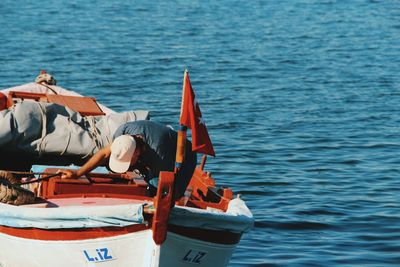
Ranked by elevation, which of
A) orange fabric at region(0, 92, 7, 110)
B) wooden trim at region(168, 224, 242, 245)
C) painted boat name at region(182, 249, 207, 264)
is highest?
orange fabric at region(0, 92, 7, 110)

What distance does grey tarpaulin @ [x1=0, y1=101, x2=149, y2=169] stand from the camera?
531 inches

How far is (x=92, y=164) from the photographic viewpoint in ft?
38.4

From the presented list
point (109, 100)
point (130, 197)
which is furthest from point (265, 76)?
point (130, 197)

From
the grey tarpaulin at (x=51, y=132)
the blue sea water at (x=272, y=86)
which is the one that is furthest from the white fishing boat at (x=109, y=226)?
the blue sea water at (x=272, y=86)

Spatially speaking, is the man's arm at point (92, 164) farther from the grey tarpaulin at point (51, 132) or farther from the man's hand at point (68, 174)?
the grey tarpaulin at point (51, 132)

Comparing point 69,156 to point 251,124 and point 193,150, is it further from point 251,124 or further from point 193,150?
point 251,124

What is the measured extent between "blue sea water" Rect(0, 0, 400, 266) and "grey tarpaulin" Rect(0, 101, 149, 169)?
2339mm

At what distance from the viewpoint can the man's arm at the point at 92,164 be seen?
1155 cm

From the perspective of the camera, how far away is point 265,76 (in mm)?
30469

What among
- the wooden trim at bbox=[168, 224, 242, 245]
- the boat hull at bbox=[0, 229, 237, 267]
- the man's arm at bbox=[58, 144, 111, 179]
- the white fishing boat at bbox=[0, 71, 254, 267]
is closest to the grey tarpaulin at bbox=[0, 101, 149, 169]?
the white fishing boat at bbox=[0, 71, 254, 267]

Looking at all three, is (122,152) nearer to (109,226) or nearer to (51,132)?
(109,226)

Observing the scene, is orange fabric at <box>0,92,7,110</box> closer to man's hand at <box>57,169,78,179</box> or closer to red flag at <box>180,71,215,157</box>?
man's hand at <box>57,169,78,179</box>

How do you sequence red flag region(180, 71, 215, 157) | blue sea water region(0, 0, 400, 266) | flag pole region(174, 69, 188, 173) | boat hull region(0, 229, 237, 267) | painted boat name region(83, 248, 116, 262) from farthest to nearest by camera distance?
1. blue sea water region(0, 0, 400, 266)
2. painted boat name region(83, 248, 116, 262)
3. boat hull region(0, 229, 237, 267)
4. red flag region(180, 71, 215, 157)
5. flag pole region(174, 69, 188, 173)

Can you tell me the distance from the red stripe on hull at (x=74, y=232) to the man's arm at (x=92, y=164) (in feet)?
2.97
